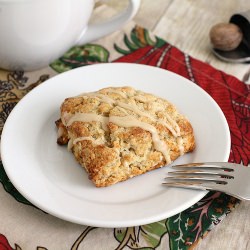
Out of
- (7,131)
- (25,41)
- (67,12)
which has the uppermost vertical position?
(67,12)

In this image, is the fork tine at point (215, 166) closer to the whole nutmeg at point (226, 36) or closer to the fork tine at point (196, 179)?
the fork tine at point (196, 179)

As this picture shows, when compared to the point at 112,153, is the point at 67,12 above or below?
above

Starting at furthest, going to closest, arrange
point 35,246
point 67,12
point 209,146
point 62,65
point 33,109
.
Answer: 1. point 62,65
2. point 67,12
3. point 33,109
4. point 209,146
5. point 35,246

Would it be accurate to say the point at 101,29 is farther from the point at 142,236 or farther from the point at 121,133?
the point at 142,236

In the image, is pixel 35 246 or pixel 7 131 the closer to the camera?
pixel 35 246

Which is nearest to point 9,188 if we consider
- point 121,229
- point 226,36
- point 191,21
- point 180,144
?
point 121,229

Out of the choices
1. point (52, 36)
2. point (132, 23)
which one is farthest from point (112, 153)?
point (132, 23)

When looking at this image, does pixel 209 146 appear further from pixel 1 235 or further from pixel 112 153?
pixel 1 235

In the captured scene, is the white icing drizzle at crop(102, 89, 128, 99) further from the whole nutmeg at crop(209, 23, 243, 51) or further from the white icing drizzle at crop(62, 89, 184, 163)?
the whole nutmeg at crop(209, 23, 243, 51)
